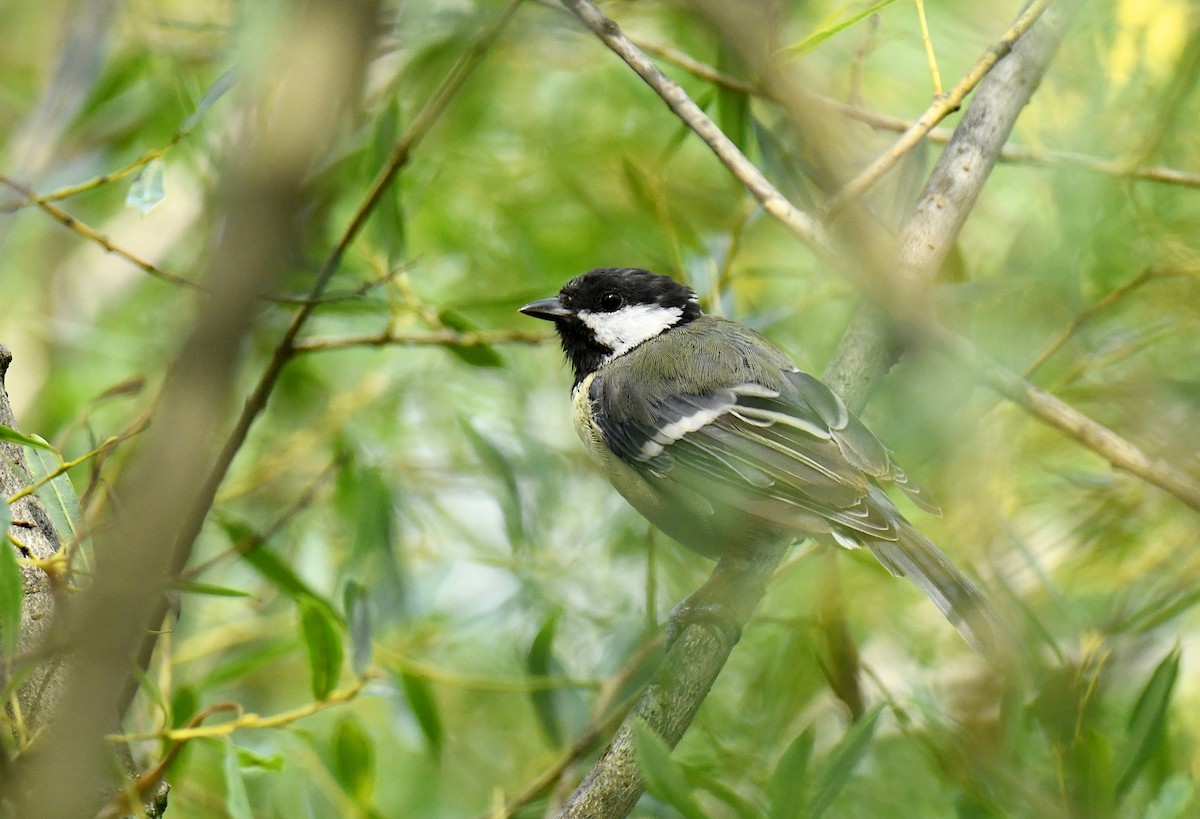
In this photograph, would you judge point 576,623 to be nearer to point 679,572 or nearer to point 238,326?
point 679,572

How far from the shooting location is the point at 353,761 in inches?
84.7

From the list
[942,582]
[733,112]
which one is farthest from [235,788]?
[733,112]

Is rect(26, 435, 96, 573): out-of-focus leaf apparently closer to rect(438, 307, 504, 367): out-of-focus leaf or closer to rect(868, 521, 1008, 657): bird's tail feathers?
rect(438, 307, 504, 367): out-of-focus leaf

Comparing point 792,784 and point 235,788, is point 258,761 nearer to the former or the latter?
point 235,788

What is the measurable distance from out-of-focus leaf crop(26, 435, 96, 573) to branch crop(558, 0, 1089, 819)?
84cm

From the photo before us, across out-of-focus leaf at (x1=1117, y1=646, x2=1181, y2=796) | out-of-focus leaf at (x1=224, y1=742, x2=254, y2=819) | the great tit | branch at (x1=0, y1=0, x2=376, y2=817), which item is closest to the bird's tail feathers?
the great tit

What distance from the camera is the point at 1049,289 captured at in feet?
7.23

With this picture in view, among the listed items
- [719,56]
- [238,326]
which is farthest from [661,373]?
[238,326]

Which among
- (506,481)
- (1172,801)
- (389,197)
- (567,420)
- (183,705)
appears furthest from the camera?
(567,420)

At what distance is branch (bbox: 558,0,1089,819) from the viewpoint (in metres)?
1.82

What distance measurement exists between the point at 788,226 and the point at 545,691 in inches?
46.7

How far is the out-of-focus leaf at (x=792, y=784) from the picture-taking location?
165 centimetres

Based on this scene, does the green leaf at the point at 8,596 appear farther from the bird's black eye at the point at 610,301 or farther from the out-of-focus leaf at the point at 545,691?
the bird's black eye at the point at 610,301

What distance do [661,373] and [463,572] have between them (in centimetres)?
82
